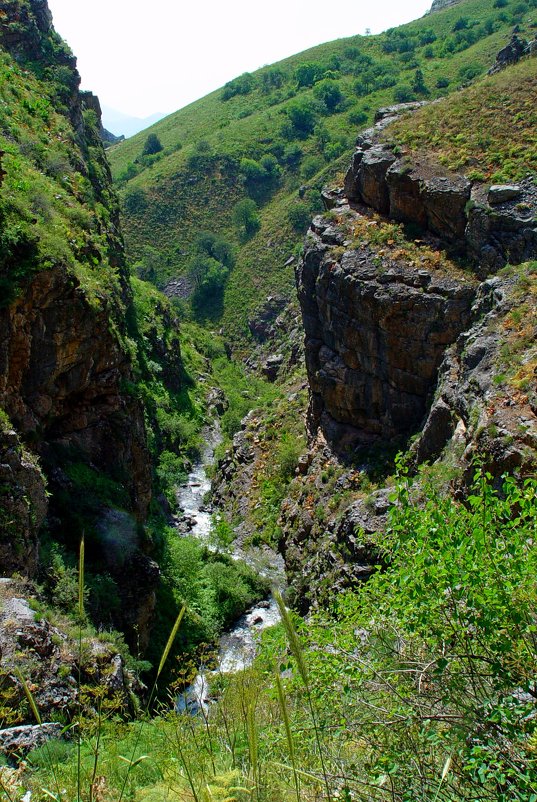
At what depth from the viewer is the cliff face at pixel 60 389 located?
1752cm

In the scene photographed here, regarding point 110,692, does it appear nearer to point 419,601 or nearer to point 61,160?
point 419,601

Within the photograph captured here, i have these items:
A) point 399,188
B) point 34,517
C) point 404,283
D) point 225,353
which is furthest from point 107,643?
point 225,353

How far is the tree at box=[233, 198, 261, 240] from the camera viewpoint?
3113 inches

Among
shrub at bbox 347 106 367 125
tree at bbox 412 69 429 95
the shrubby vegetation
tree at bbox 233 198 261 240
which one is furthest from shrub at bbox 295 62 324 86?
the shrubby vegetation

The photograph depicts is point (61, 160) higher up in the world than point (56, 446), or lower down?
higher up

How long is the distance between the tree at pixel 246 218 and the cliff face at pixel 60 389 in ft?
159

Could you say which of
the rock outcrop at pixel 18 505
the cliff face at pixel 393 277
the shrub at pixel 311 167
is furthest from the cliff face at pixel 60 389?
the shrub at pixel 311 167

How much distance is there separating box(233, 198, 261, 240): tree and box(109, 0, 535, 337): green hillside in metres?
0.32

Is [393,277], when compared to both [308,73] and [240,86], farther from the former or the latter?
[240,86]

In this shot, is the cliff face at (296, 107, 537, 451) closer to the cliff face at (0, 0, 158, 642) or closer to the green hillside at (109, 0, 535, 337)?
the cliff face at (0, 0, 158, 642)

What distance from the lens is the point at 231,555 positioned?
116 feet

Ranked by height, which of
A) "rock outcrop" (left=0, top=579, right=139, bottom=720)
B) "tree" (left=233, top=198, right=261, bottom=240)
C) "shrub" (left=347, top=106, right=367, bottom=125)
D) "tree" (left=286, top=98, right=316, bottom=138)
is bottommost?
"rock outcrop" (left=0, top=579, right=139, bottom=720)

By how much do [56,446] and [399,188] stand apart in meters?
22.9

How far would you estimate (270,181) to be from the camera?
3346 inches
